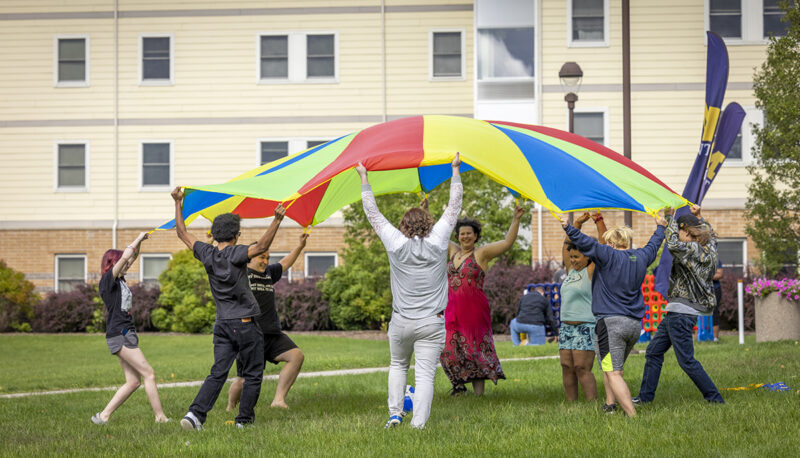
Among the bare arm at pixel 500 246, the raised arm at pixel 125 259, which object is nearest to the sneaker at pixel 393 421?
the bare arm at pixel 500 246

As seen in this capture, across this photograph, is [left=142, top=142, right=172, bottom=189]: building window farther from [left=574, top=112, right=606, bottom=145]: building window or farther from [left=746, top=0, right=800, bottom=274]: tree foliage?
[left=746, top=0, right=800, bottom=274]: tree foliage

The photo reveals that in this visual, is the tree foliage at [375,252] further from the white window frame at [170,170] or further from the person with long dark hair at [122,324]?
the person with long dark hair at [122,324]

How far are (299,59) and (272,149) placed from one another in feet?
9.34

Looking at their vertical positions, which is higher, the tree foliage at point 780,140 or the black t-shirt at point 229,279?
the tree foliage at point 780,140

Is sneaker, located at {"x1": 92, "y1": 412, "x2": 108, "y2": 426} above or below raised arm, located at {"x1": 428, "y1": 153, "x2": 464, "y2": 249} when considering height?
below

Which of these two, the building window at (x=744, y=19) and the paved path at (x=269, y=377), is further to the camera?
the building window at (x=744, y=19)

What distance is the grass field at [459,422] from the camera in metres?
6.90

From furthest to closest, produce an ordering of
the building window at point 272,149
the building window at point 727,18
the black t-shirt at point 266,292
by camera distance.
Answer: the building window at point 272,149 → the building window at point 727,18 → the black t-shirt at point 266,292

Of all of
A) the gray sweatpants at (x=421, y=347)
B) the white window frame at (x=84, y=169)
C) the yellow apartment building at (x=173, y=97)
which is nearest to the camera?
the gray sweatpants at (x=421, y=347)

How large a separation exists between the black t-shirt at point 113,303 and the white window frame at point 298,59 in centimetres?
1991

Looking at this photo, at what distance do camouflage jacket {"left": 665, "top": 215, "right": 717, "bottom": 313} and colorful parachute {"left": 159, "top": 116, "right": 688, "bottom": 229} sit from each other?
1.51ft

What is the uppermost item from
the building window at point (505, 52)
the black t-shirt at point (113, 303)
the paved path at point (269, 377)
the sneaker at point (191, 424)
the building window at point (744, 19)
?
→ the building window at point (744, 19)

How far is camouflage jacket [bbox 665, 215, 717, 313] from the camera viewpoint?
27.3 ft

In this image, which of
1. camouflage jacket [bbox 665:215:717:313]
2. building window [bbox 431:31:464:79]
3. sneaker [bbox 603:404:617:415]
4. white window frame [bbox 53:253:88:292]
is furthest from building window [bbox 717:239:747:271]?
white window frame [bbox 53:253:88:292]
